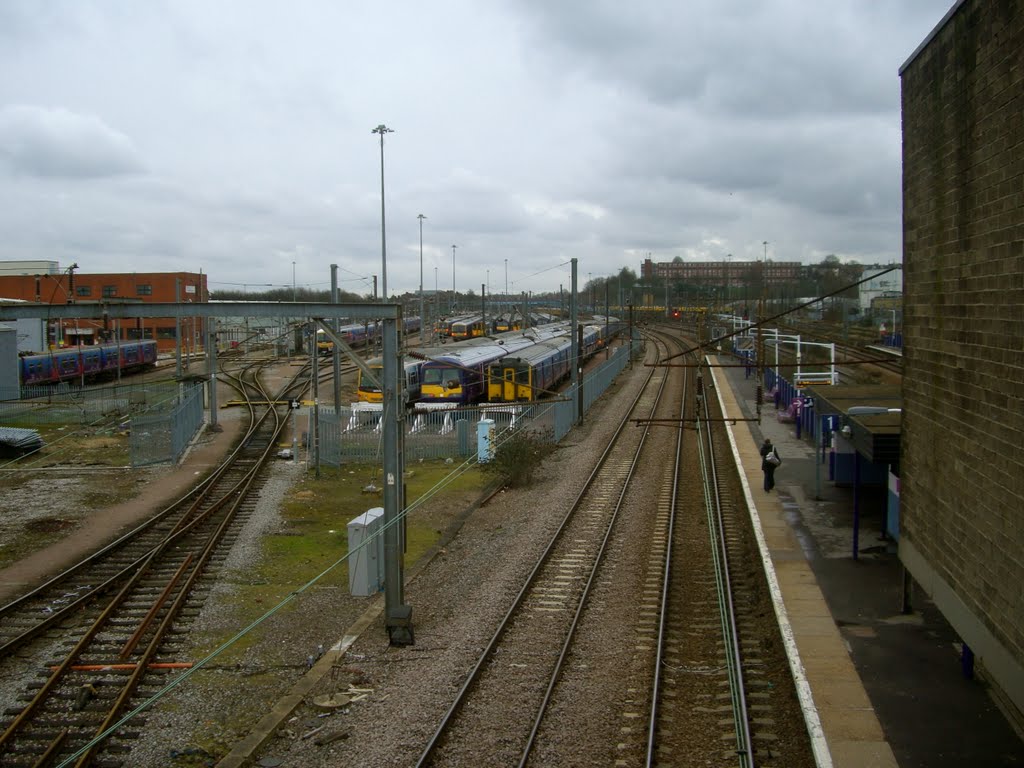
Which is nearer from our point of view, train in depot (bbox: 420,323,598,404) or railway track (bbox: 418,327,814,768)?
railway track (bbox: 418,327,814,768)

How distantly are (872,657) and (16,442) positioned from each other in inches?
947

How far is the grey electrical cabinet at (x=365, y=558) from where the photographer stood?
1322 cm

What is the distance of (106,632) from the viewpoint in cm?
1160

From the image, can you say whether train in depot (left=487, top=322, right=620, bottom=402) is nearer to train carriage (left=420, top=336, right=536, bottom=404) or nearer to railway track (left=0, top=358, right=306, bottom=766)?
train carriage (left=420, top=336, right=536, bottom=404)

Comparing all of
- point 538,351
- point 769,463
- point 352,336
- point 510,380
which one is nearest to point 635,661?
point 769,463

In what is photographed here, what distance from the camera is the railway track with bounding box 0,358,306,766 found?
8.57 meters

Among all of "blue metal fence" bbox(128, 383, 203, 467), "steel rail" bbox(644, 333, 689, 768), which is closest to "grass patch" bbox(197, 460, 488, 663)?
"steel rail" bbox(644, 333, 689, 768)

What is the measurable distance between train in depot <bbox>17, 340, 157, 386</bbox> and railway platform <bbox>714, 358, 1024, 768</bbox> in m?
32.1

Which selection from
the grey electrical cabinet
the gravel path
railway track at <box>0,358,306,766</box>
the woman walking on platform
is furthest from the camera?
the woman walking on platform

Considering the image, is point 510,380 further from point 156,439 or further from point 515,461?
point 156,439

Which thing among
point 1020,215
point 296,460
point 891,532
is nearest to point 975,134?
point 1020,215

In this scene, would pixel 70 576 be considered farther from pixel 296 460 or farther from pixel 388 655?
pixel 296 460

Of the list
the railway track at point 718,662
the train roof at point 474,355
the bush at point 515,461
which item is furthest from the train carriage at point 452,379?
the railway track at point 718,662

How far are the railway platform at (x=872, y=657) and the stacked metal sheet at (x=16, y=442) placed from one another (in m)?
20.6
